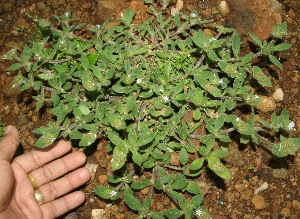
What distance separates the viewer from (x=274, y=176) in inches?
146

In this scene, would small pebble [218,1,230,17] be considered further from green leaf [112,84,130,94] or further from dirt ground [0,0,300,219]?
green leaf [112,84,130,94]

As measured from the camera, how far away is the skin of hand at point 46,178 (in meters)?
3.52

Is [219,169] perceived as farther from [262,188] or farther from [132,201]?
[262,188]

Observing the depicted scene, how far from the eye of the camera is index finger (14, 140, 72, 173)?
3631 millimetres

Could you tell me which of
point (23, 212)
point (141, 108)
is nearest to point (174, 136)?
point (141, 108)

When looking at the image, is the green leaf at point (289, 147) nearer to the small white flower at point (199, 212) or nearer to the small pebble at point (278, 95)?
the small white flower at point (199, 212)

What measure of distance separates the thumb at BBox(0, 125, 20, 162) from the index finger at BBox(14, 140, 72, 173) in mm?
201

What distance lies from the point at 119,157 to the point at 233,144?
137 centimetres

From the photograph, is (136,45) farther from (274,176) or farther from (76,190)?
(274,176)

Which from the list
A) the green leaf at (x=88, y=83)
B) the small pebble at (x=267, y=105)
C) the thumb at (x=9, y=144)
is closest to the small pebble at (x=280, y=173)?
the small pebble at (x=267, y=105)

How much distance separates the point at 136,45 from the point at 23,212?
6.42ft

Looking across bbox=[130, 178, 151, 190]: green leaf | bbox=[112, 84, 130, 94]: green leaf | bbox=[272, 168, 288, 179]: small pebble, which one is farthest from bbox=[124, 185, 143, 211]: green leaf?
bbox=[272, 168, 288, 179]: small pebble

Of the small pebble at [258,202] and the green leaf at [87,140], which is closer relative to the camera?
the green leaf at [87,140]

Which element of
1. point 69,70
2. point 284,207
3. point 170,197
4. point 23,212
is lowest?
point 284,207
